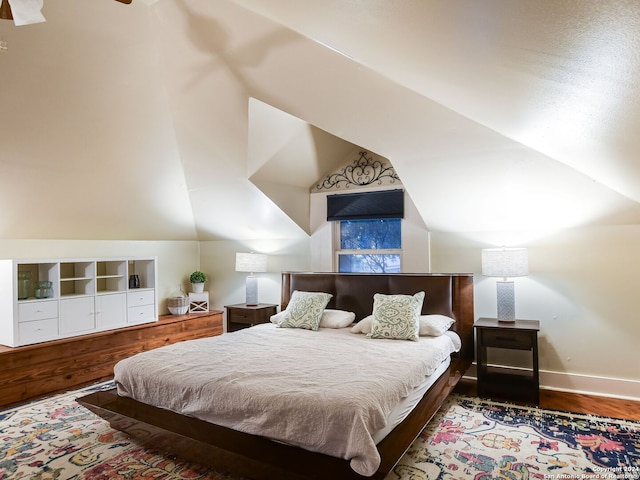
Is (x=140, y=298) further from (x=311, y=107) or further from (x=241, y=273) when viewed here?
(x=311, y=107)

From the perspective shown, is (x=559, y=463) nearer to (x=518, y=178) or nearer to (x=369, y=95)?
(x=518, y=178)

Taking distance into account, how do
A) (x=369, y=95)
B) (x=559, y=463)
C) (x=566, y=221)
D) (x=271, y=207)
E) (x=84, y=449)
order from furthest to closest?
(x=271, y=207), (x=566, y=221), (x=369, y=95), (x=84, y=449), (x=559, y=463)

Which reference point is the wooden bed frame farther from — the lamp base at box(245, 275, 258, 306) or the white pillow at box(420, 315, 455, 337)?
the lamp base at box(245, 275, 258, 306)

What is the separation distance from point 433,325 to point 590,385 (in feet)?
5.02

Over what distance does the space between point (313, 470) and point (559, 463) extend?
5.11ft

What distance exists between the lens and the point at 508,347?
142 inches

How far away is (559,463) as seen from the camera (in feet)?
8.20

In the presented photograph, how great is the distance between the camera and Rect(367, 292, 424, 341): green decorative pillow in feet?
11.4

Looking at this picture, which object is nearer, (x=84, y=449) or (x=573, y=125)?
(x=573, y=125)

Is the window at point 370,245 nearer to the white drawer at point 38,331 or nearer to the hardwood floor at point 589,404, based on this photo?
the hardwood floor at point 589,404

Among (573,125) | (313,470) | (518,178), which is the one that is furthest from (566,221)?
(313,470)

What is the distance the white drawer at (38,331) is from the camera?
3.79m

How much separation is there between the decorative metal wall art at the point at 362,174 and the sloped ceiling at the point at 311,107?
0.18m

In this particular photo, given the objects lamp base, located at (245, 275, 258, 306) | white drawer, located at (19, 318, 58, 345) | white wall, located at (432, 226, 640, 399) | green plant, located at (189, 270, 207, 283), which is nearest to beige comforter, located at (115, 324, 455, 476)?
white wall, located at (432, 226, 640, 399)
